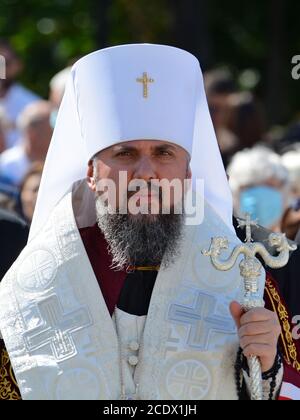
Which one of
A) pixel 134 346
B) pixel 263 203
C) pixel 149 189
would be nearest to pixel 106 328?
pixel 134 346

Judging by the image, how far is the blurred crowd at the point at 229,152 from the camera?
7637 millimetres

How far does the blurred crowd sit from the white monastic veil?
115 cm

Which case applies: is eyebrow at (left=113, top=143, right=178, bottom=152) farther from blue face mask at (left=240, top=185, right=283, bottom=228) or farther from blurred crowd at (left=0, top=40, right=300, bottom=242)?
blue face mask at (left=240, top=185, right=283, bottom=228)

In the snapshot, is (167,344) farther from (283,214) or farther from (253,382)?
(283,214)

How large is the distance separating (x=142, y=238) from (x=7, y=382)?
0.76 meters

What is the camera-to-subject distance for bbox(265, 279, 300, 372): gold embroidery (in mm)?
4949

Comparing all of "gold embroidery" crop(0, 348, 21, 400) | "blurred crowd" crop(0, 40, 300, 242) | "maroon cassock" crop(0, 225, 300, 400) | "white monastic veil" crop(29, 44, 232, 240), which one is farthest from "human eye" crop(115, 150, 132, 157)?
"blurred crowd" crop(0, 40, 300, 242)

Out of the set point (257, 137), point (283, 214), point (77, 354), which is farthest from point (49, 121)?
point (77, 354)

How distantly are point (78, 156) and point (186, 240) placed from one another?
1.94ft

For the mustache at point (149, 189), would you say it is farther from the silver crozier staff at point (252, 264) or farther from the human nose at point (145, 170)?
the silver crozier staff at point (252, 264)

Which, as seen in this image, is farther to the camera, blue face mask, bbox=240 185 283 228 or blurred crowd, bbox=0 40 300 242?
blurred crowd, bbox=0 40 300 242

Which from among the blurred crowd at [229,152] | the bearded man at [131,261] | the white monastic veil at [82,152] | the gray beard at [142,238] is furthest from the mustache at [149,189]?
the blurred crowd at [229,152]

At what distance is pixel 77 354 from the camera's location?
480 cm
